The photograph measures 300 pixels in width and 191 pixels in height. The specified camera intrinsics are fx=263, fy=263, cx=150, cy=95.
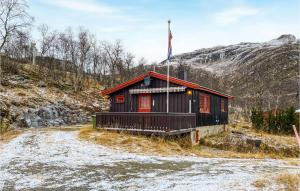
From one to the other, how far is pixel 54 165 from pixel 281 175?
759 centimetres

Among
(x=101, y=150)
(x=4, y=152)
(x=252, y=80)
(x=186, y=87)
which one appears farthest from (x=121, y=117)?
(x=252, y=80)

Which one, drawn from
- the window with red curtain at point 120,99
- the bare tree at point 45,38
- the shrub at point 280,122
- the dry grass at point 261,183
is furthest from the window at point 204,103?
the bare tree at point 45,38

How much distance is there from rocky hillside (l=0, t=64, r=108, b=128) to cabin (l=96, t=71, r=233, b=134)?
23.5ft

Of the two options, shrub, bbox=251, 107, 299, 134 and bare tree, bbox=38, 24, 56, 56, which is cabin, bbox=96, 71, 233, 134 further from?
bare tree, bbox=38, 24, 56, 56

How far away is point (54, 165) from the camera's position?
9625 mm

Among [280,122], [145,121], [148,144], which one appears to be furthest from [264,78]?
[148,144]

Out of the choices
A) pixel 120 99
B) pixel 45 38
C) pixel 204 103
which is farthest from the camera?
pixel 45 38

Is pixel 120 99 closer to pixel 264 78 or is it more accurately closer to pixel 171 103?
pixel 171 103

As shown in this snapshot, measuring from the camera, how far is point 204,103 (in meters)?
22.5

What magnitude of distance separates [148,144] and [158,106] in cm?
684

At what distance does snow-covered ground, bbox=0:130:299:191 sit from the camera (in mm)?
7055

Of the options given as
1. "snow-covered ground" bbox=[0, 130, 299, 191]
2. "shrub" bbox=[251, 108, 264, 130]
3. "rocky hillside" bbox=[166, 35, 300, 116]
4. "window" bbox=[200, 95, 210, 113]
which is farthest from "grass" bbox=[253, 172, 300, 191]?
"rocky hillside" bbox=[166, 35, 300, 116]

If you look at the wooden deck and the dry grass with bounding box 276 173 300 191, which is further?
the wooden deck

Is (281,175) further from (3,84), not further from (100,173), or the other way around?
(3,84)
